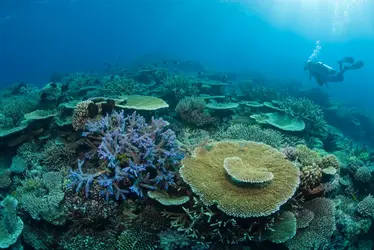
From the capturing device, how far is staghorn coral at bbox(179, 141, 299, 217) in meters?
3.86

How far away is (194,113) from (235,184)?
4297 mm

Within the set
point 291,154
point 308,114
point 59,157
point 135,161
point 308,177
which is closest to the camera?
point 135,161

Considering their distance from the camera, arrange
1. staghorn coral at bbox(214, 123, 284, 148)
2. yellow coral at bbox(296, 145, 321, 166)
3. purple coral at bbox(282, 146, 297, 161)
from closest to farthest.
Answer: yellow coral at bbox(296, 145, 321, 166) → purple coral at bbox(282, 146, 297, 161) → staghorn coral at bbox(214, 123, 284, 148)

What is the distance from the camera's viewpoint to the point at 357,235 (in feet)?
17.8

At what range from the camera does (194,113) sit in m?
8.24

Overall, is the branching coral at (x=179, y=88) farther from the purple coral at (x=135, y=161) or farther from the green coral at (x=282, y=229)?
the green coral at (x=282, y=229)

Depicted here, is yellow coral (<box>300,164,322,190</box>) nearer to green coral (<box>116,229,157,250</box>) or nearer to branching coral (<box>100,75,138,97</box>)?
green coral (<box>116,229,157,250</box>)

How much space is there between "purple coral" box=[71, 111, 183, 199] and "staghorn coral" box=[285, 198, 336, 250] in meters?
2.37

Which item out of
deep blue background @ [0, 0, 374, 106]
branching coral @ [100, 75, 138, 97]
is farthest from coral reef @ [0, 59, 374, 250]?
deep blue background @ [0, 0, 374, 106]

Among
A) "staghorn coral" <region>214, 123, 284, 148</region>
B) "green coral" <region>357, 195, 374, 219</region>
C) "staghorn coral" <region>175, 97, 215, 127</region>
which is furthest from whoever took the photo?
"staghorn coral" <region>175, 97, 215, 127</region>

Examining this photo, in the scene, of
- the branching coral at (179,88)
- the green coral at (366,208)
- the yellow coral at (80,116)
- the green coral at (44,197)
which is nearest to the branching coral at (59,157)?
the yellow coral at (80,116)

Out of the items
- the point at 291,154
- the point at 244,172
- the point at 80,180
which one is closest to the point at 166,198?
the point at 244,172

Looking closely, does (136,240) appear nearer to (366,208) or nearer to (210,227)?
(210,227)

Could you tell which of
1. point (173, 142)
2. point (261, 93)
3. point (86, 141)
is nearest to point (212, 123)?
point (173, 142)
